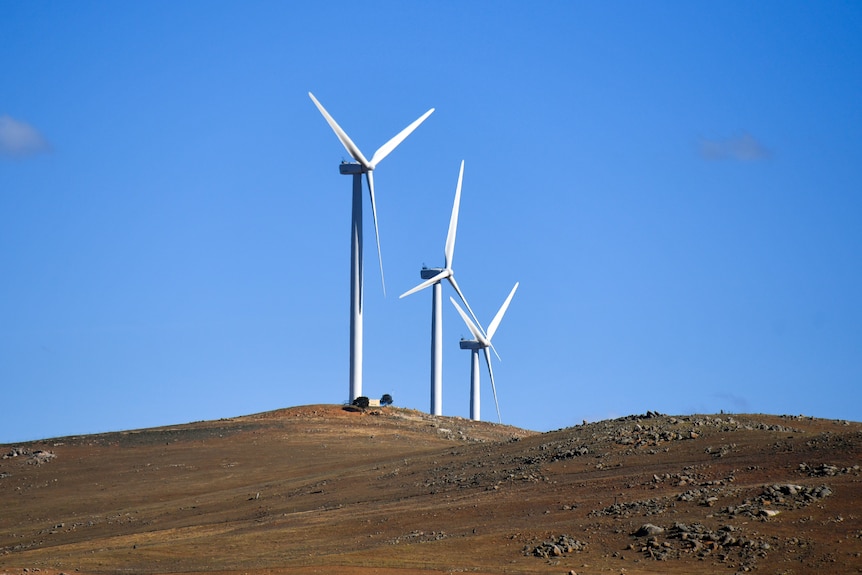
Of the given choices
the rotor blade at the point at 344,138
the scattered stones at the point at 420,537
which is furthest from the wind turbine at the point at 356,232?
the scattered stones at the point at 420,537

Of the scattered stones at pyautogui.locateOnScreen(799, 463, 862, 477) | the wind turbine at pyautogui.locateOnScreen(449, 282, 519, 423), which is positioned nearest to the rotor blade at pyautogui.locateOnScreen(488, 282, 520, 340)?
the wind turbine at pyautogui.locateOnScreen(449, 282, 519, 423)

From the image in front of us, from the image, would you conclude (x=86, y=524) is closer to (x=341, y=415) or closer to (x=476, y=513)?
(x=476, y=513)

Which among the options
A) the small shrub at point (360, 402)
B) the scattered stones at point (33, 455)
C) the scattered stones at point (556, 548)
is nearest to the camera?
the scattered stones at point (556, 548)

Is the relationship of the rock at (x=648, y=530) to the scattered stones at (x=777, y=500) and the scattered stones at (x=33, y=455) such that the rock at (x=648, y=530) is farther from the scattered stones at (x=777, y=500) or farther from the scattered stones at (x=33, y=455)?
the scattered stones at (x=33, y=455)

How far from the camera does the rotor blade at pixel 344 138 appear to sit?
9271cm

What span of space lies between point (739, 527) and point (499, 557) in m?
8.06

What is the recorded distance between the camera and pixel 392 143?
98.9 metres

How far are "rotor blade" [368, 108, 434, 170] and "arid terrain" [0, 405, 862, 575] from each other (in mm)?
21328

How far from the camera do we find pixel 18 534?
64312 millimetres

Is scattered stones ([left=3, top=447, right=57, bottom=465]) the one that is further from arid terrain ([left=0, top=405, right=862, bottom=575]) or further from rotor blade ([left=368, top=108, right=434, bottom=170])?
rotor blade ([left=368, top=108, right=434, bottom=170])

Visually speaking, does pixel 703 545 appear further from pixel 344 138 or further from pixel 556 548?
pixel 344 138

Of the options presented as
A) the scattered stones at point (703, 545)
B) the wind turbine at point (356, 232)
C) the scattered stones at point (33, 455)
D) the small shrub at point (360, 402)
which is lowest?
the scattered stones at point (703, 545)

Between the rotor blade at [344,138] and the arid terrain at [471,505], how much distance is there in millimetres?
20700

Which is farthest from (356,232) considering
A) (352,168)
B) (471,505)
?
(471,505)
